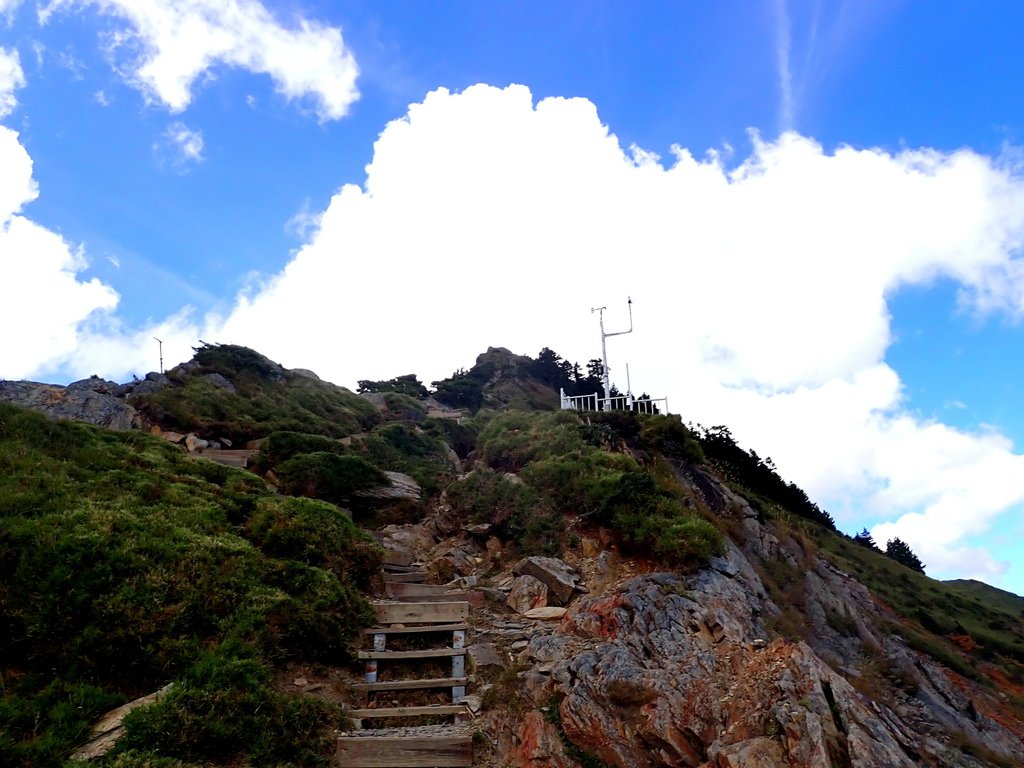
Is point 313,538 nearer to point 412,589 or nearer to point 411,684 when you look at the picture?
point 412,589

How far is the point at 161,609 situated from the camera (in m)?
7.73

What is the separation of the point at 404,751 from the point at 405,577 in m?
4.85

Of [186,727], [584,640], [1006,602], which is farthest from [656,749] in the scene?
[1006,602]

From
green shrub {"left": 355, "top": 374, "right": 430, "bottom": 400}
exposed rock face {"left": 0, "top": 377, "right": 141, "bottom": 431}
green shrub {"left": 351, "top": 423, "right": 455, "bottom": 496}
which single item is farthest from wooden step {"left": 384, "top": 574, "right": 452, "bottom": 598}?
green shrub {"left": 355, "top": 374, "right": 430, "bottom": 400}

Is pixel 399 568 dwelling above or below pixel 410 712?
above

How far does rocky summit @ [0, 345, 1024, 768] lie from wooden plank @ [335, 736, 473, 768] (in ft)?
0.10

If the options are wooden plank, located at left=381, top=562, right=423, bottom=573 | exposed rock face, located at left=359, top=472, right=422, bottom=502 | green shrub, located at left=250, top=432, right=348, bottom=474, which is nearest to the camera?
wooden plank, located at left=381, top=562, right=423, bottom=573

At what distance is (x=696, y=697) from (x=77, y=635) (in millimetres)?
7145

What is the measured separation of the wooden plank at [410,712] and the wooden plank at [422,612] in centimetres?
190

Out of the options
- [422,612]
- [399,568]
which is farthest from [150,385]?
[422,612]

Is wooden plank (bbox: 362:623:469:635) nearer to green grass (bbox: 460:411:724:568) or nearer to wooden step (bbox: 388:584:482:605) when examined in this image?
wooden step (bbox: 388:584:482:605)

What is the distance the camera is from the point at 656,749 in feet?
23.0

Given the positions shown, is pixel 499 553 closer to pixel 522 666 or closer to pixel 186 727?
pixel 522 666

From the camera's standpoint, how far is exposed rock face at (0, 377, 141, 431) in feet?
59.6
